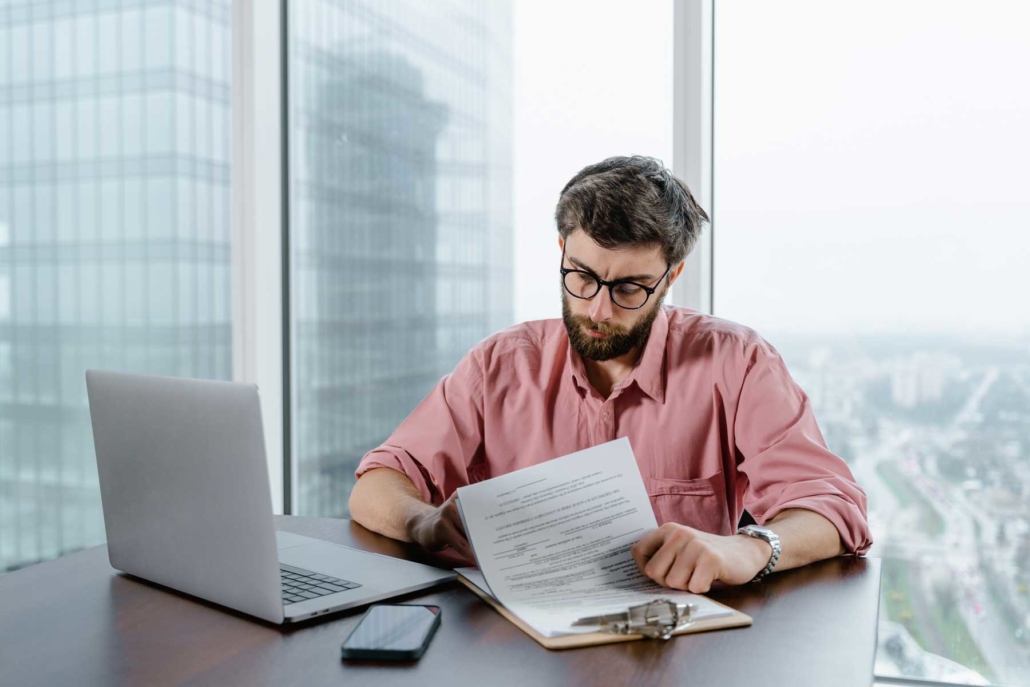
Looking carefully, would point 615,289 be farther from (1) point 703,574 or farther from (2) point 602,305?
(1) point 703,574

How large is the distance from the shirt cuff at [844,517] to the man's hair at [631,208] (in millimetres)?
505

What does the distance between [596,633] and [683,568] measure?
15cm

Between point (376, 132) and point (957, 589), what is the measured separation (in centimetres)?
192

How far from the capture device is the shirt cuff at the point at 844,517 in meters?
1.10

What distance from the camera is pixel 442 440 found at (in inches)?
56.8

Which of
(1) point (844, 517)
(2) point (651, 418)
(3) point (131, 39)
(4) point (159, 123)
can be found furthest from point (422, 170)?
(1) point (844, 517)

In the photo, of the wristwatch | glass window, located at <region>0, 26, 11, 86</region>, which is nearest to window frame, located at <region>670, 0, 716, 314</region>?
the wristwatch

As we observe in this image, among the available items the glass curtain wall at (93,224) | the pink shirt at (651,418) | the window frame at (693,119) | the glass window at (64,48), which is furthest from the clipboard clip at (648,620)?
the glass window at (64,48)

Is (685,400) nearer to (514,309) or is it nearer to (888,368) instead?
(888,368)

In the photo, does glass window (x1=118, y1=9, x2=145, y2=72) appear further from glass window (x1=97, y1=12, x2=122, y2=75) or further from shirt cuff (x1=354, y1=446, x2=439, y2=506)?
shirt cuff (x1=354, y1=446, x2=439, y2=506)

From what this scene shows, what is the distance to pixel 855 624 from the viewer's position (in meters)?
0.85

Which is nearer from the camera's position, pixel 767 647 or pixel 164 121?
pixel 767 647

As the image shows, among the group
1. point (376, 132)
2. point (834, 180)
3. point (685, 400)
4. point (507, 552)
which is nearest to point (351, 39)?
point (376, 132)

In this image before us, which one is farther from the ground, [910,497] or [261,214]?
[261,214]
